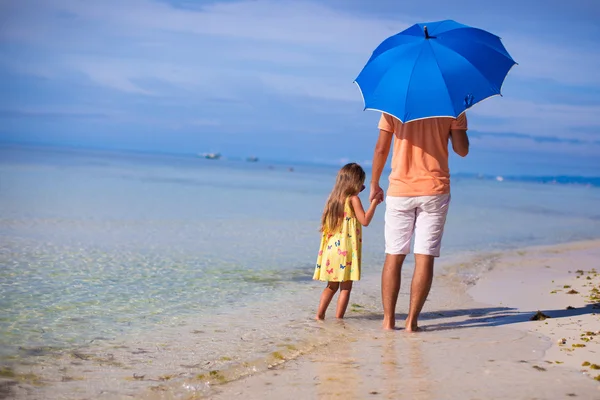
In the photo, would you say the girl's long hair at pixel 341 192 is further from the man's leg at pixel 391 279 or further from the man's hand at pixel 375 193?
the man's leg at pixel 391 279

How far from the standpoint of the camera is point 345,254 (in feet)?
19.8

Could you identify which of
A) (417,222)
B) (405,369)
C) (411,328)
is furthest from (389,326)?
(405,369)

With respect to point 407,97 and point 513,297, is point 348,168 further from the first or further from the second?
point 513,297

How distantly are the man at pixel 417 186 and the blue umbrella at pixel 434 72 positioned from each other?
30cm

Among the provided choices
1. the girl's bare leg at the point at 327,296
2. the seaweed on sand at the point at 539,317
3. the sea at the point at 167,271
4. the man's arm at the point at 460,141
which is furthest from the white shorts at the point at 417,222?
the seaweed on sand at the point at 539,317

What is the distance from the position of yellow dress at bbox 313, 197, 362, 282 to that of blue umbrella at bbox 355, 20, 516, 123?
115 centimetres

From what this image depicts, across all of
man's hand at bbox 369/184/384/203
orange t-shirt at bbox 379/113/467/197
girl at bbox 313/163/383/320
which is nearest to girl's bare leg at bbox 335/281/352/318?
girl at bbox 313/163/383/320

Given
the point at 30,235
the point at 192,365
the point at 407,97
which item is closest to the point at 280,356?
the point at 192,365

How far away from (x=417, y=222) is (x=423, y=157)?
537mm

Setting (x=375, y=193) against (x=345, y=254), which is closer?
(x=375, y=193)

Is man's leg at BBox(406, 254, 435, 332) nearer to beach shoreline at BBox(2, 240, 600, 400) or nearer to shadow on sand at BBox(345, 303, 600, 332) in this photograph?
beach shoreline at BBox(2, 240, 600, 400)

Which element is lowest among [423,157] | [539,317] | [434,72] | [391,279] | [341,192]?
[539,317]

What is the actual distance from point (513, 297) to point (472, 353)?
3.08 m

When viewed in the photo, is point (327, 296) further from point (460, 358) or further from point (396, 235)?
point (460, 358)
